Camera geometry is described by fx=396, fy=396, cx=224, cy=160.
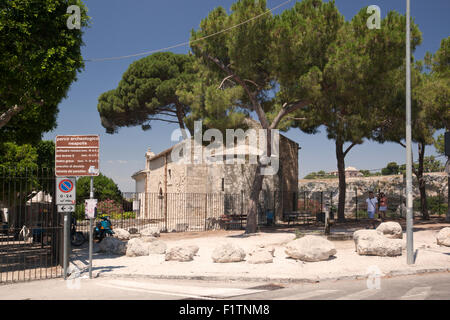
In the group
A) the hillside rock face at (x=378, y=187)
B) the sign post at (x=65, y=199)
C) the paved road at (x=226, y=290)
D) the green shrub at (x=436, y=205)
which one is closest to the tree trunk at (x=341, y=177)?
the hillside rock face at (x=378, y=187)

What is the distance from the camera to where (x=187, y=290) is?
7480 mm

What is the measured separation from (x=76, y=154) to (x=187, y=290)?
4.07m

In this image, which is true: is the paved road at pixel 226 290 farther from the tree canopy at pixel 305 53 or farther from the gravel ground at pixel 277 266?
the tree canopy at pixel 305 53

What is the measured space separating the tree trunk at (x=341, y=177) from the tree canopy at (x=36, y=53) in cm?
1776

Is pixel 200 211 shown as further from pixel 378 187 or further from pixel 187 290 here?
pixel 187 290

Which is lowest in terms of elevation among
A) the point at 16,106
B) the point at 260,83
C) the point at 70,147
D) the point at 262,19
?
the point at 70,147

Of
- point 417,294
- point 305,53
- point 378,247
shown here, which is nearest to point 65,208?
point 417,294

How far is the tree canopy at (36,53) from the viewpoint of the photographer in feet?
30.6

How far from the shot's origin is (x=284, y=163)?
27.0 metres

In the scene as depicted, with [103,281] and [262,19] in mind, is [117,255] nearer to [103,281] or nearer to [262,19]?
[103,281]

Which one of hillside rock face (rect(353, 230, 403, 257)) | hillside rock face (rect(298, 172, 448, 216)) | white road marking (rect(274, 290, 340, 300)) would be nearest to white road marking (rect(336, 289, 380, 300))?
white road marking (rect(274, 290, 340, 300))

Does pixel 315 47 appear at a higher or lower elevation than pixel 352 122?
higher
